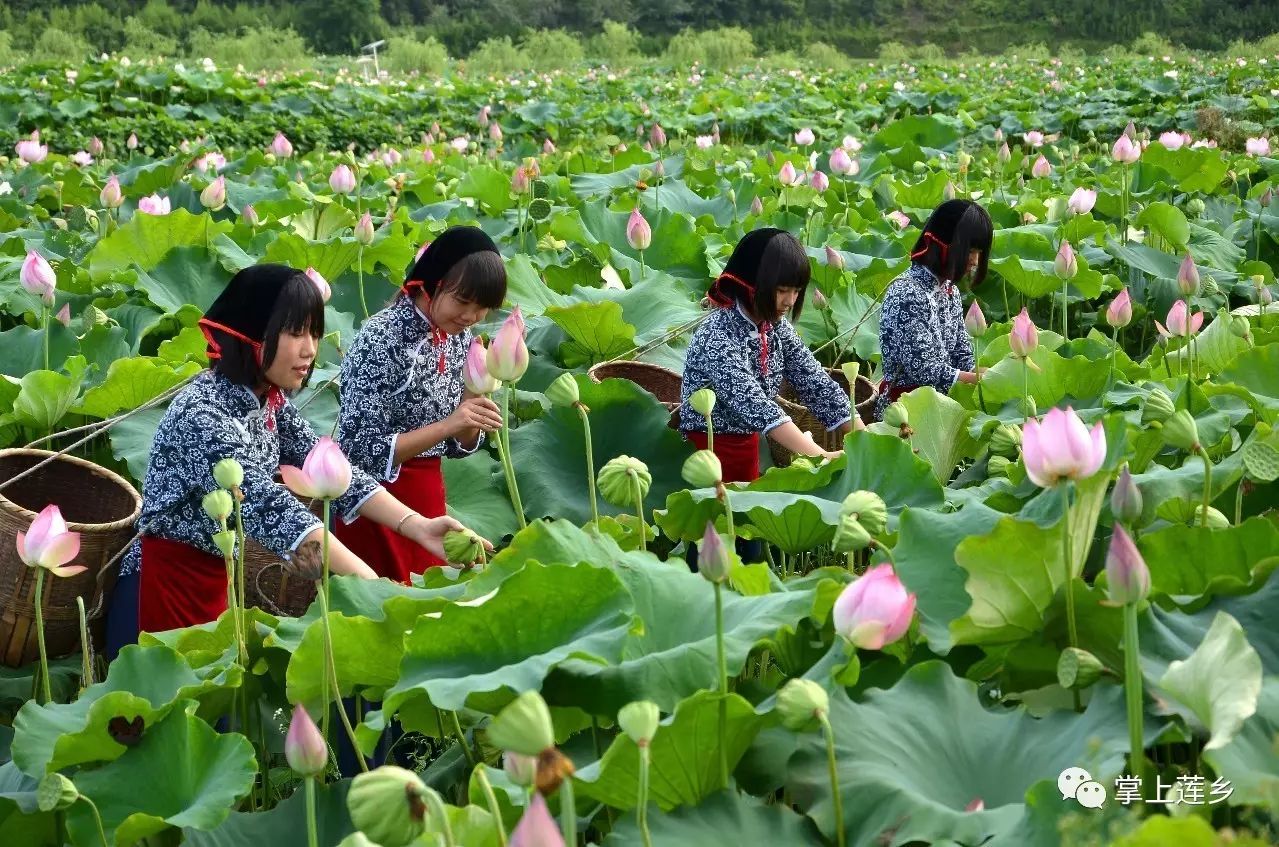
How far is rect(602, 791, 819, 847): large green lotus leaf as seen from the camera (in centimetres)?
123

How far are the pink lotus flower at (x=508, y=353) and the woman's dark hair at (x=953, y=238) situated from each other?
1607 mm

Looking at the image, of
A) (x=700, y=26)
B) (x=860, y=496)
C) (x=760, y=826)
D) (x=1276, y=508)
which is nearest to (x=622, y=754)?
(x=760, y=826)

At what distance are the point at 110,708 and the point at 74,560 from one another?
1083mm

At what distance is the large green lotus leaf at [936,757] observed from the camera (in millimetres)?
1201

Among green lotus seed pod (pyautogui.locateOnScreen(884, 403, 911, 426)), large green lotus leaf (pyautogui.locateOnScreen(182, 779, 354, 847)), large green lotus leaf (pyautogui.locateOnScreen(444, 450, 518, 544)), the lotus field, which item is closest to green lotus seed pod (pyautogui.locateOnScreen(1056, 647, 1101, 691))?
the lotus field

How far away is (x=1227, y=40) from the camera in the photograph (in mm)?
23781

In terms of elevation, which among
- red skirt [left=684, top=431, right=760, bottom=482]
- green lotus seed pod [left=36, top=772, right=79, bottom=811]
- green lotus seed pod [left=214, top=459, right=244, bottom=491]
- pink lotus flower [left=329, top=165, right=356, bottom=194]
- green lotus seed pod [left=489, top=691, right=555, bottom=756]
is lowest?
red skirt [left=684, top=431, right=760, bottom=482]

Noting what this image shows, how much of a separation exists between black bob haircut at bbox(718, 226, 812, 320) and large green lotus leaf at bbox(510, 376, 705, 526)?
32 centimetres

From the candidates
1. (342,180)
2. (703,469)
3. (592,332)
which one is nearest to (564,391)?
(703,469)

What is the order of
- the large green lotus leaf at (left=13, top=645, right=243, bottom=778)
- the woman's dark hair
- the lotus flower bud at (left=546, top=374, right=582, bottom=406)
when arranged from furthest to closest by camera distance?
the woman's dark hair
the lotus flower bud at (left=546, top=374, right=582, bottom=406)
the large green lotus leaf at (left=13, top=645, right=243, bottom=778)

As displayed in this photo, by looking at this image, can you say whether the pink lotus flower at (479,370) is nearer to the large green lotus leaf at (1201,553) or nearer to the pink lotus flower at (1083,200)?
the large green lotus leaf at (1201,553)

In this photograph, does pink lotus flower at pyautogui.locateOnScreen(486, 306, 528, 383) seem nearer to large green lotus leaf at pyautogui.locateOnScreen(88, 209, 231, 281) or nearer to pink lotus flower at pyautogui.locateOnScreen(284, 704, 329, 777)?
pink lotus flower at pyautogui.locateOnScreen(284, 704, 329, 777)

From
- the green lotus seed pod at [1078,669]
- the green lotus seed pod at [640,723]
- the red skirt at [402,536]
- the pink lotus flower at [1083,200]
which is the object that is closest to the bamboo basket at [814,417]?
the red skirt at [402,536]

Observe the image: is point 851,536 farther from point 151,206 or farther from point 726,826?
point 151,206
